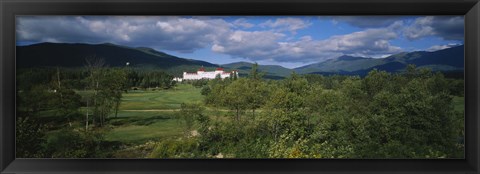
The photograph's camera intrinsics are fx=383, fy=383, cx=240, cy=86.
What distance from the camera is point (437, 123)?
3037 millimetres

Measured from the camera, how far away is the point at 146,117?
121 inches

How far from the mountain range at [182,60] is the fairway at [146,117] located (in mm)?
217

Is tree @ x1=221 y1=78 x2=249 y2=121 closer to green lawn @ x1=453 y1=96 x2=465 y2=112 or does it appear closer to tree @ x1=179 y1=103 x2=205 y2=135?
tree @ x1=179 y1=103 x2=205 y2=135

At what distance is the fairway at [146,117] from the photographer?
3061 millimetres

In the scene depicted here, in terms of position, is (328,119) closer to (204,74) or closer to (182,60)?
(204,74)

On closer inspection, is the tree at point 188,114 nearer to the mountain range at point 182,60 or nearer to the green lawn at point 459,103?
the mountain range at point 182,60

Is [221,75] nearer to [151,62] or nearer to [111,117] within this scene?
[151,62]

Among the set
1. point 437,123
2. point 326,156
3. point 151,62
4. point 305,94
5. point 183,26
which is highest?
point 183,26

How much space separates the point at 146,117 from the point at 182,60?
54 cm

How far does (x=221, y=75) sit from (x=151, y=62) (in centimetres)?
57

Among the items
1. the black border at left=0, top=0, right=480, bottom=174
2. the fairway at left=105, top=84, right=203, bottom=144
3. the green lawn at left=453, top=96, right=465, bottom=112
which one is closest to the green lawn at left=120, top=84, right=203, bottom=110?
the fairway at left=105, top=84, right=203, bottom=144
